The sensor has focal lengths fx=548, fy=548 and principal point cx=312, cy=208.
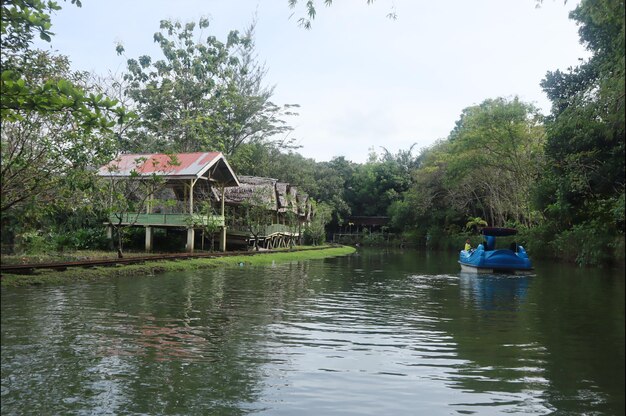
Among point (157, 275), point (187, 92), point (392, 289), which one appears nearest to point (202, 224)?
point (157, 275)

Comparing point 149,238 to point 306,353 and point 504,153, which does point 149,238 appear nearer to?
point 306,353

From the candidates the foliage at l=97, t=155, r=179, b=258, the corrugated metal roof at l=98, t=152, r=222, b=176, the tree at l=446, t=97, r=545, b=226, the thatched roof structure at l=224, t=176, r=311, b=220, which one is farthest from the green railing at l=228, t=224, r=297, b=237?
the tree at l=446, t=97, r=545, b=226

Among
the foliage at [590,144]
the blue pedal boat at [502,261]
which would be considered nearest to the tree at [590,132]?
the foliage at [590,144]

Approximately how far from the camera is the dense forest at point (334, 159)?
12.1ft

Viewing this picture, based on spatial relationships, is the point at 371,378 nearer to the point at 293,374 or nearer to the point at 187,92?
the point at 293,374

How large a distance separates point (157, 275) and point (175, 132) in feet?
65.4

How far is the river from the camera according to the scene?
15.4ft

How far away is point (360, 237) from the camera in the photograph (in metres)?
56.7

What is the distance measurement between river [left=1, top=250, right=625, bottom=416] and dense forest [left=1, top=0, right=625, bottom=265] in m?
1.09

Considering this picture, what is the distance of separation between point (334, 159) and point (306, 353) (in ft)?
193

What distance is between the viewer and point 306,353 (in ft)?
23.4

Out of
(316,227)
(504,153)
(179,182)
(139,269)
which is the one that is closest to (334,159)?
(316,227)

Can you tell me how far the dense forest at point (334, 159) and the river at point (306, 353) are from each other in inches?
42.8

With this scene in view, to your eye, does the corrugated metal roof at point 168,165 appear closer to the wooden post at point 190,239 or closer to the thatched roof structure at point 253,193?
the wooden post at point 190,239
